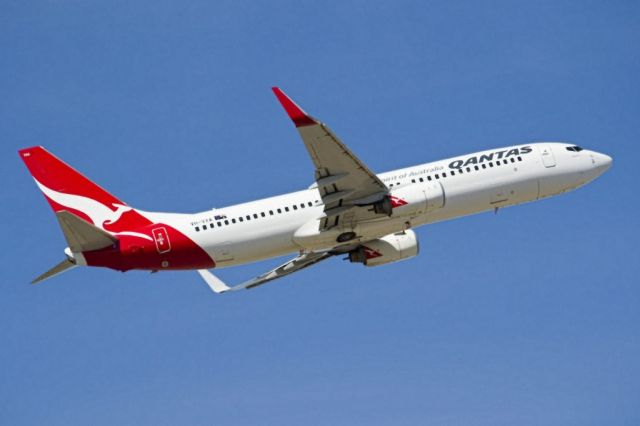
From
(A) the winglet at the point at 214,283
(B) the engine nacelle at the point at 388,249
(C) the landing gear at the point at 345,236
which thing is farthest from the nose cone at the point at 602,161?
(A) the winglet at the point at 214,283

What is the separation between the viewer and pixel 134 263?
2251 inches

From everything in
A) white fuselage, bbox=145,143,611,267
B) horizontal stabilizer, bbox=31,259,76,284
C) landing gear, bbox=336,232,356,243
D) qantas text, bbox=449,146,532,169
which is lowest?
horizontal stabilizer, bbox=31,259,76,284

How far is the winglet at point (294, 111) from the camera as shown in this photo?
50.0 meters

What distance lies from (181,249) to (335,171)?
10.3 meters

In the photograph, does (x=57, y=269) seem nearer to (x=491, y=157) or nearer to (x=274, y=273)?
(x=274, y=273)

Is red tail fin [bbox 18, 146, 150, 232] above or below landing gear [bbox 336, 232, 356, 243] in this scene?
above

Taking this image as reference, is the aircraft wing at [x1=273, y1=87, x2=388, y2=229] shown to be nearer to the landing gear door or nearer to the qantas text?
the qantas text

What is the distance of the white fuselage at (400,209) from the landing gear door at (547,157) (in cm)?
2

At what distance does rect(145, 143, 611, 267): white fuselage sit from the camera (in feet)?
192

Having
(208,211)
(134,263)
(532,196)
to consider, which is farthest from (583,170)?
(134,263)

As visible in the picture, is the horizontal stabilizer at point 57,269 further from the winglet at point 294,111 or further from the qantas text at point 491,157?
the qantas text at point 491,157

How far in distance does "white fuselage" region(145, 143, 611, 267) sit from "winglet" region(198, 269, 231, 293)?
6.10m

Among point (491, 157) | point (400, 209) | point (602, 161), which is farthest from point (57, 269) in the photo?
point (602, 161)

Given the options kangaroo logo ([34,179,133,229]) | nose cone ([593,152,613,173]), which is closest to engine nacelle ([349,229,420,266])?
nose cone ([593,152,613,173])
